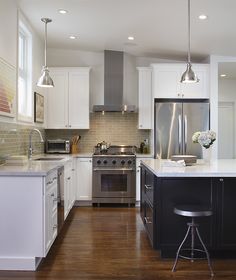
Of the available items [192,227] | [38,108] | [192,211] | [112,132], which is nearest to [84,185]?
[112,132]

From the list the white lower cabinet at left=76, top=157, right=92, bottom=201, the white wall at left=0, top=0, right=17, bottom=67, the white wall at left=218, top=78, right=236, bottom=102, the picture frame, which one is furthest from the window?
the white wall at left=218, top=78, right=236, bottom=102

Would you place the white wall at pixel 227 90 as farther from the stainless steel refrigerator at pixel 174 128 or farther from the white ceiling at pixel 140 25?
the stainless steel refrigerator at pixel 174 128

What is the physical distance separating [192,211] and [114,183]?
3015 millimetres

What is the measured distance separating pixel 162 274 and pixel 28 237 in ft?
4.18

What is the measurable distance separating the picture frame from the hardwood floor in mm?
1864

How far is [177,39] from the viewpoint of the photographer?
5160mm

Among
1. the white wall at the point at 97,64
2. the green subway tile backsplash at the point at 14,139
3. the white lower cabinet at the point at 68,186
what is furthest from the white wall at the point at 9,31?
the white wall at the point at 97,64

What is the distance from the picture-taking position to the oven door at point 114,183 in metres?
5.73

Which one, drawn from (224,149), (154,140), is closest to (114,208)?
(154,140)

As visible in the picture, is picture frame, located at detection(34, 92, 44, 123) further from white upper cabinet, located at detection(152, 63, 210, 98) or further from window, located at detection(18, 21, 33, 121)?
white upper cabinet, located at detection(152, 63, 210, 98)

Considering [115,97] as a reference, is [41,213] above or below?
below

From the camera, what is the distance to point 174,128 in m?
5.63

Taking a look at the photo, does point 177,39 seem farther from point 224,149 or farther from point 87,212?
point 224,149

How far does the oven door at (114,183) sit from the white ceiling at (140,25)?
7.42ft
